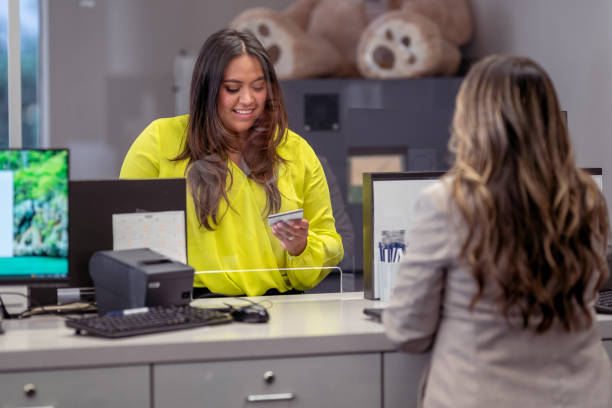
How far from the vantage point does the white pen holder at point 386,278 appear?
2.22 metres

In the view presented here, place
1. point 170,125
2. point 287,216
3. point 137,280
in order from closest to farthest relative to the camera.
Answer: point 137,280 < point 287,216 < point 170,125

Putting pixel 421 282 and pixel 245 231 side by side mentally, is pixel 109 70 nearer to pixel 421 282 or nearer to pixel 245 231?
pixel 245 231

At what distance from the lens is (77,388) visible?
1747 millimetres

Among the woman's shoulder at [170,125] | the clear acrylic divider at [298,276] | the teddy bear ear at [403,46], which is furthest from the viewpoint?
the teddy bear ear at [403,46]

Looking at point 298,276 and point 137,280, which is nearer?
point 137,280

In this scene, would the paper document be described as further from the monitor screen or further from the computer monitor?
the monitor screen

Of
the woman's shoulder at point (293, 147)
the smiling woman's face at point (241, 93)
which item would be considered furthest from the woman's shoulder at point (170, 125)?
the woman's shoulder at point (293, 147)

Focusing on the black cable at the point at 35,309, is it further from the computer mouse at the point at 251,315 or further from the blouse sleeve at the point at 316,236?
the blouse sleeve at the point at 316,236

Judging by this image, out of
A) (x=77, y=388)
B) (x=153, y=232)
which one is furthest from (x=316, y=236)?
(x=77, y=388)

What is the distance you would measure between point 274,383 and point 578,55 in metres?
2.50

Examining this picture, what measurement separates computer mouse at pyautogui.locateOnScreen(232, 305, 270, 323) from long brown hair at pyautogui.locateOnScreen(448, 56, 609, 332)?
0.63m

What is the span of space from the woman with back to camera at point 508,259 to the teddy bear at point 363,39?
3335 millimetres

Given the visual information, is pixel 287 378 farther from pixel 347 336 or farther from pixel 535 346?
pixel 535 346

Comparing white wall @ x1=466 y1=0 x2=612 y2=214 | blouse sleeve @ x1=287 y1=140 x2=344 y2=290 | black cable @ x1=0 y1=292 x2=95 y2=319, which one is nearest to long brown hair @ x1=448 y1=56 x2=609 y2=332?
blouse sleeve @ x1=287 y1=140 x2=344 y2=290
